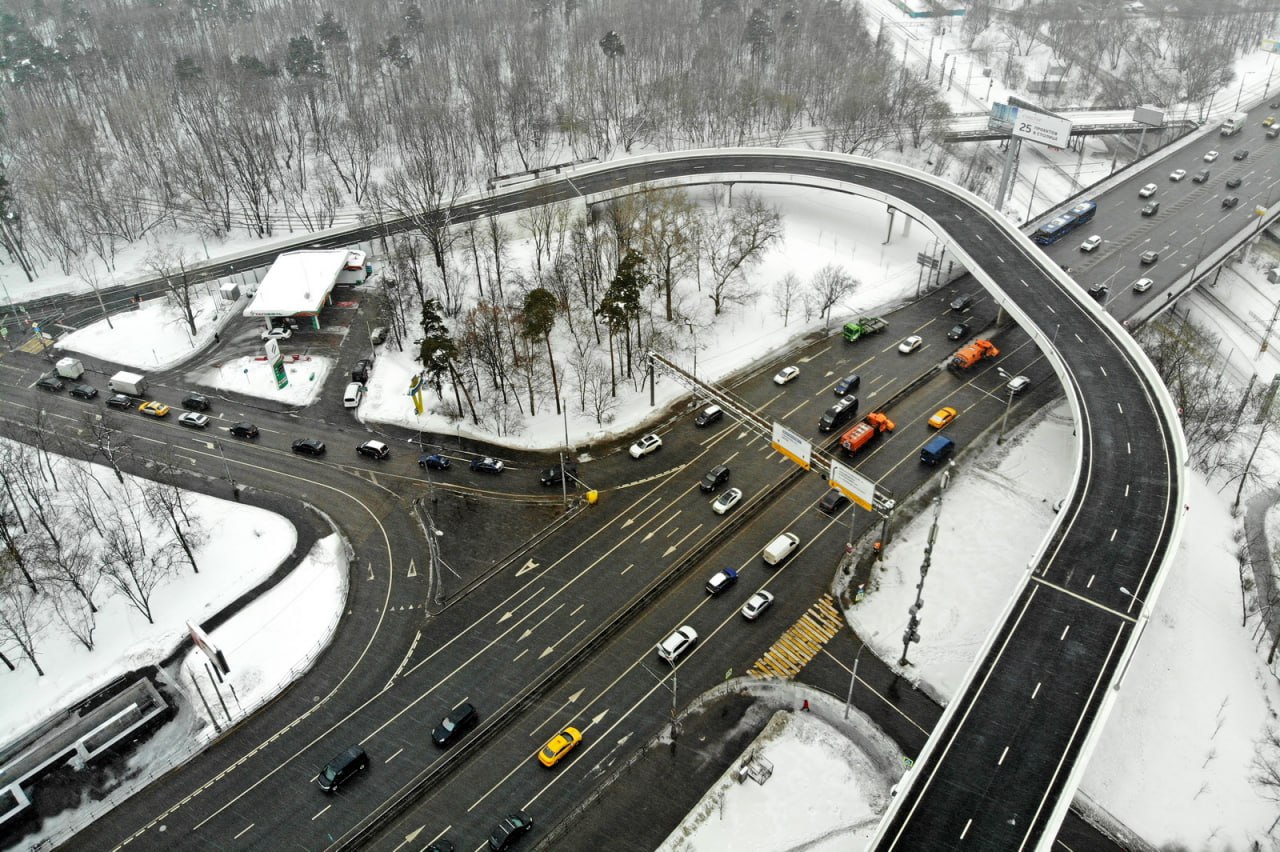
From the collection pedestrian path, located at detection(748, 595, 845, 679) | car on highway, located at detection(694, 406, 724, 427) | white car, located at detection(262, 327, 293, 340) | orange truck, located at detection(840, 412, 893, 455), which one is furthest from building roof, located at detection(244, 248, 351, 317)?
pedestrian path, located at detection(748, 595, 845, 679)

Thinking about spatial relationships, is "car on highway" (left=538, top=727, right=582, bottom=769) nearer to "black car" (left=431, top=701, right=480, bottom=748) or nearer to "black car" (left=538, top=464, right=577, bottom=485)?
"black car" (left=431, top=701, right=480, bottom=748)

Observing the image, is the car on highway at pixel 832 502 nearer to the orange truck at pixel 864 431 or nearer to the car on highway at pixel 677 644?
the orange truck at pixel 864 431

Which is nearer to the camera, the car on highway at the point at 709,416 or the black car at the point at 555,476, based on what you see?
the black car at the point at 555,476

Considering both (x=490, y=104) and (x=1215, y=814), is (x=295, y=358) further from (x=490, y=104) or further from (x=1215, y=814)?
(x=1215, y=814)

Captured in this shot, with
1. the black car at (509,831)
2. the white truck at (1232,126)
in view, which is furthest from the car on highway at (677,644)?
the white truck at (1232,126)

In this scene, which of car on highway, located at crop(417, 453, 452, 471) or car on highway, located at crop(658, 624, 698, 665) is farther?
car on highway, located at crop(417, 453, 452, 471)

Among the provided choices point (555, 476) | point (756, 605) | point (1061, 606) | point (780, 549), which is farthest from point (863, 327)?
point (1061, 606)

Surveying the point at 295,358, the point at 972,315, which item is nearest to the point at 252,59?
the point at 295,358
